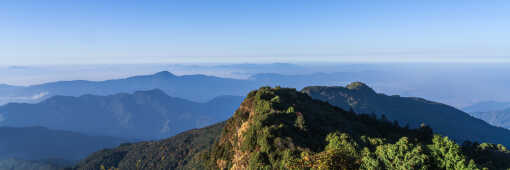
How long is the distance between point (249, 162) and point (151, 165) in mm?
158450

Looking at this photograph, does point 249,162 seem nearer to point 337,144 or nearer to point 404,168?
point 337,144

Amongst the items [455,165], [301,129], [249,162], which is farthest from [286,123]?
[455,165]

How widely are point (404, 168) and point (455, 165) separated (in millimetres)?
5056

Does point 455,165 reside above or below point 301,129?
above

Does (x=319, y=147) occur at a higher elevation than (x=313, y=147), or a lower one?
lower

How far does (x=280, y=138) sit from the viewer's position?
4569 centimetres

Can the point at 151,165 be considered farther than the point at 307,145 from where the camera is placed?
Yes

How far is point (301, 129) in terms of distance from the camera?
5119cm

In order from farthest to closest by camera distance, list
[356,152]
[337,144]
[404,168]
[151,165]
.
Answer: [151,165], [337,144], [356,152], [404,168]

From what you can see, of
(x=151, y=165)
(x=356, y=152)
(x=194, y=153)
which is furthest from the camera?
(x=151, y=165)

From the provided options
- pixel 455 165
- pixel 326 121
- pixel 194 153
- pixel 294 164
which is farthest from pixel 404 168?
pixel 194 153

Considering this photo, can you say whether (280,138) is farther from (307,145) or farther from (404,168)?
(404,168)

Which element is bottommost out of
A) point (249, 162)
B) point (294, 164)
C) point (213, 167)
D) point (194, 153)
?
point (194, 153)

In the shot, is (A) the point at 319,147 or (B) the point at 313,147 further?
(A) the point at 319,147
